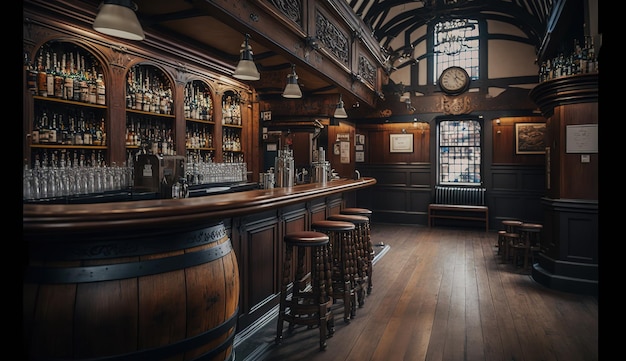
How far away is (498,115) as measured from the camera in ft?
29.3

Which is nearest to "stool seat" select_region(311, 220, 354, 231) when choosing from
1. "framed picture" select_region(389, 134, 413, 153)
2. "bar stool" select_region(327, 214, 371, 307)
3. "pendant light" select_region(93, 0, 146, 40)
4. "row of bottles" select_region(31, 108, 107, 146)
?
"bar stool" select_region(327, 214, 371, 307)

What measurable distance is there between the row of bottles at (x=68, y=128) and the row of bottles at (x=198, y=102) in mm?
1246

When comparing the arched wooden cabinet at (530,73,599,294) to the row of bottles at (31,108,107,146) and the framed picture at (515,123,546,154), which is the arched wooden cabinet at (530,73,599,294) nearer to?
the framed picture at (515,123,546,154)

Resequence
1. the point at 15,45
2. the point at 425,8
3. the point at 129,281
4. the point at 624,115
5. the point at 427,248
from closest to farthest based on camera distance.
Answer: the point at 624,115, the point at 15,45, the point at 129,281, the point at 427,248, the point at 425,8

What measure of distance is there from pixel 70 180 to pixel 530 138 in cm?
864

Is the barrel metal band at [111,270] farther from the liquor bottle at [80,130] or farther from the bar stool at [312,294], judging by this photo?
the liquor bottle at [80,130]

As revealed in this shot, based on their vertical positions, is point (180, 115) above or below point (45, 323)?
above

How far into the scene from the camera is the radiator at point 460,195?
900 centimetres

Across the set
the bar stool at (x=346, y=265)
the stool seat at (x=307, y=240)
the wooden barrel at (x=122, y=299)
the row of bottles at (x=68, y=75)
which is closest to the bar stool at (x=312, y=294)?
the stool seat at (x=307, y=240)

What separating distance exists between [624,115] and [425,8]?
8006mm

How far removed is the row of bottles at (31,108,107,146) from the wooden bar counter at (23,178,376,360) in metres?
2.46

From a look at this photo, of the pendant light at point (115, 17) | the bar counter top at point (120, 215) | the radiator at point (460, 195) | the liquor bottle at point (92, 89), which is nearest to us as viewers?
the bar counter top at point (120, 215)

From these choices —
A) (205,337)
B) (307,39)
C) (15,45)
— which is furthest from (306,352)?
(307,39)

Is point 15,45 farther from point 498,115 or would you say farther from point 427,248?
point 498,115
